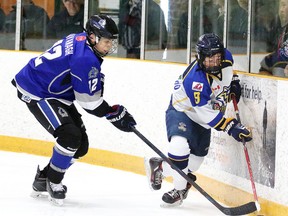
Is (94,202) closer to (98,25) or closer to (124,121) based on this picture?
(124,121)

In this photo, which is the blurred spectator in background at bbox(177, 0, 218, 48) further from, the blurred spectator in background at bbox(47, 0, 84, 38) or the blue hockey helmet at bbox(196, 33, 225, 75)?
the blue hockey helmet at bbox(196, 33, 225, 75)

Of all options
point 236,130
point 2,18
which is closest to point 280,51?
point 236,130

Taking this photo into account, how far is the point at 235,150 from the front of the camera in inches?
193

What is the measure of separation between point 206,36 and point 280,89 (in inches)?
20.9

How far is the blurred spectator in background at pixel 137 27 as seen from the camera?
6.66m

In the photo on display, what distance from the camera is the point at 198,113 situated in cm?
470

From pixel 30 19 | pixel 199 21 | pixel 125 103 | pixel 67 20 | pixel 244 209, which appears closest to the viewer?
pixel 244 209

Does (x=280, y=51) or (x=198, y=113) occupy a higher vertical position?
(x=280, y=51)

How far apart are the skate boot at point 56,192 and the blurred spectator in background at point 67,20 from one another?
2.55m

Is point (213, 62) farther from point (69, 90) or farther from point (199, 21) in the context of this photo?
point (199, 21)

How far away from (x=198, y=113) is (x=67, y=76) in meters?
0.73

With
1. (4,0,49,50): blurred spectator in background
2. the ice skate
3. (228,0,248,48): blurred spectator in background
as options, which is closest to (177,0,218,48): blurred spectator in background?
(228,0,248,48): blurred spectator in background

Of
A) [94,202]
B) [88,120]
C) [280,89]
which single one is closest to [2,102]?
[88,120]

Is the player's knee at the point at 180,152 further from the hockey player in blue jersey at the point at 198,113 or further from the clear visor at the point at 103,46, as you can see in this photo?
the clear visor at the point at 103,46
